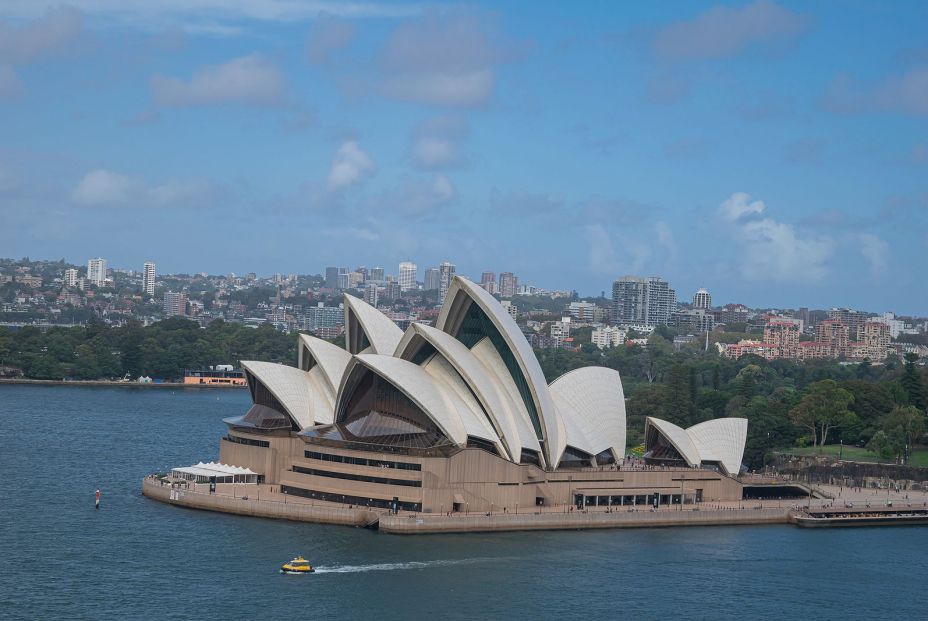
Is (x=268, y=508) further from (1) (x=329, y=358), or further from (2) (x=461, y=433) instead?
(1) (x=329, y=358)

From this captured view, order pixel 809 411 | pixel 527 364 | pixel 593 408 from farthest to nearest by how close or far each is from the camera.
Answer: pixel 809 411, pixel 593 408, pixel 527 364

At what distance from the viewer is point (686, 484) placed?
53.9m

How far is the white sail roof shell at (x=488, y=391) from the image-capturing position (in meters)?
50.2

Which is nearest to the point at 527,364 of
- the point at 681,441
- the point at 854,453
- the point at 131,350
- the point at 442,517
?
the point at 442,517

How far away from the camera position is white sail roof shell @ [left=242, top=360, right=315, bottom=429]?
54906 mm

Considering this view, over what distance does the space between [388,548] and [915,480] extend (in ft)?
101

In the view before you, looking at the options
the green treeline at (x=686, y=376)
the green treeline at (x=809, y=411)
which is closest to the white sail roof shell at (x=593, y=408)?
the green treeline at (x=809, y=411)

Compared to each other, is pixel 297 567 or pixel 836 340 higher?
pixel 836 340

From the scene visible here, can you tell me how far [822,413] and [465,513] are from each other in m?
33.0

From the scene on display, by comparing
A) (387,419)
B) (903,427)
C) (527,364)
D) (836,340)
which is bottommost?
(387,419)

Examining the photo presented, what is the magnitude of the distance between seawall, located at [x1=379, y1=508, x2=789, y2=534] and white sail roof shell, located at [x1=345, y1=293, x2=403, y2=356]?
1093 centimetres

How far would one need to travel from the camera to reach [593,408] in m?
55.3

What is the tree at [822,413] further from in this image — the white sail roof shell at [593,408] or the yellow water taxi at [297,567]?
the yellow water taxi at [297,567]

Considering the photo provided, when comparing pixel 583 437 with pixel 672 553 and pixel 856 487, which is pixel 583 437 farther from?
pixel 856 487
